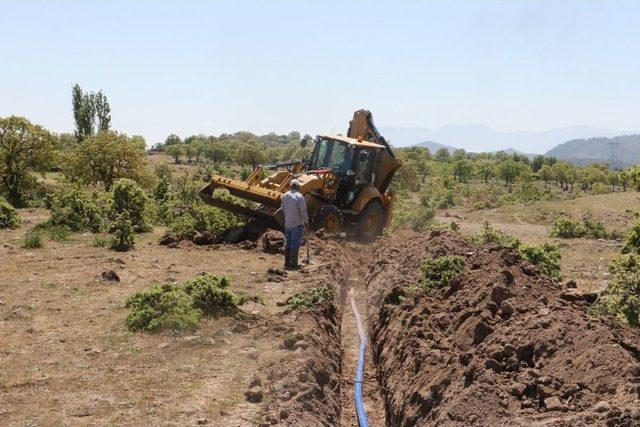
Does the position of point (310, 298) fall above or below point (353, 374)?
above

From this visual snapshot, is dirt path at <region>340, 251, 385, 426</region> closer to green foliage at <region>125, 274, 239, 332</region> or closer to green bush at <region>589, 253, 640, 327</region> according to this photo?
green foliage at <region>125, 274, 239, 332</region>

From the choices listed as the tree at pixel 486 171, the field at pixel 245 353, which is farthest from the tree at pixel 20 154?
the tree at pixel 486 171

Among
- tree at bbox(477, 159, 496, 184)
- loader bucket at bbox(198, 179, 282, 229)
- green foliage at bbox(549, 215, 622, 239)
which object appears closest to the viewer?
loader bucket at bbox(198, 179, 282, 229)

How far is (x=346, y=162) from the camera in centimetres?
1683

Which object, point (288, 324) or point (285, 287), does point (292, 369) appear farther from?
point (285, 287)

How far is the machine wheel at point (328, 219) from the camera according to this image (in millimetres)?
16125

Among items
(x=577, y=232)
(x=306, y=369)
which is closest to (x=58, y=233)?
(x=306, y=369)

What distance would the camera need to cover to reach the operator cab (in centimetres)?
1677

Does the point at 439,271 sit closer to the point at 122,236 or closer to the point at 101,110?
the point at 122,236

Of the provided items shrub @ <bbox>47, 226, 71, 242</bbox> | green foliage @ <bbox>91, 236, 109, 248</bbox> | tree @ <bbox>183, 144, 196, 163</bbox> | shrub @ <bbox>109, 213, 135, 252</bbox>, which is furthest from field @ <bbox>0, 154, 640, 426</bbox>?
tree @ <bbox>183, 144, 196, 163</bbox>

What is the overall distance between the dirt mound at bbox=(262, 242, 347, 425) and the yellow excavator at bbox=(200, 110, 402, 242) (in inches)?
199

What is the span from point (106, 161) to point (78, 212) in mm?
6799

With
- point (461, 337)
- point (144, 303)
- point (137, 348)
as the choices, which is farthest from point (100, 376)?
point (461, 337)

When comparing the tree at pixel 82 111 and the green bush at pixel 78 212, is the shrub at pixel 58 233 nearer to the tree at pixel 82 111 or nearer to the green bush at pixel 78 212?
the green bush at pixel 78 212
